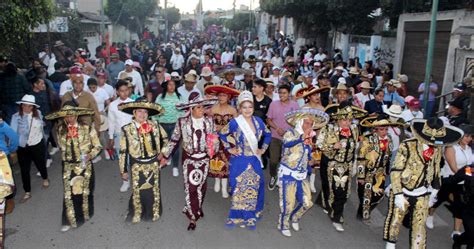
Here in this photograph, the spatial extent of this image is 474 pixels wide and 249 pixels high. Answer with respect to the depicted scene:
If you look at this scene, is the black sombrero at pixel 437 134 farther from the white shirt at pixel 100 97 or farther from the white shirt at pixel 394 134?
the white shirt at pixel 100 97

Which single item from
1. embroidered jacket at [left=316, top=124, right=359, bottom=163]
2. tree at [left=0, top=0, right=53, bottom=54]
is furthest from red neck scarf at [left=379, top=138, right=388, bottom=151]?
tree at [left=0, top=0, right=53, bottom=54]

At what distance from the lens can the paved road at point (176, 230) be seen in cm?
562

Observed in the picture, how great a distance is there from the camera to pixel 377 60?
17266 mm

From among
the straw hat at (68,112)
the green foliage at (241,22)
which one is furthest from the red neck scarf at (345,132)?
the green foliage at (241,22)

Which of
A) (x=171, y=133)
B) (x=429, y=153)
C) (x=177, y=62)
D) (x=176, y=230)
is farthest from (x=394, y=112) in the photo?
(x=177, y=62)

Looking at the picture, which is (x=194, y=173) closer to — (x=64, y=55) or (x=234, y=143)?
(x=234, y=143)

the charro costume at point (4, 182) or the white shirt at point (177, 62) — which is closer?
the charro costume at point (4, 182)

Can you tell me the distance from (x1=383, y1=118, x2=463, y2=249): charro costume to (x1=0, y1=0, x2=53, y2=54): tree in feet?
21.9

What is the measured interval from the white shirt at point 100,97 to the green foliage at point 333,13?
41.5 feet

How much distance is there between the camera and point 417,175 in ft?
16.5

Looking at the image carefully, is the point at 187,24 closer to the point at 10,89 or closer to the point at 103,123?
the point at 10,89

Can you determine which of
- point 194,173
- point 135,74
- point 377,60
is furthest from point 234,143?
point 377,60

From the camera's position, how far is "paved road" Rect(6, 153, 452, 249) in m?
5.62

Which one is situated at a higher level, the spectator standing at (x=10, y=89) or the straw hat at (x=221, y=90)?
→ the straw hat at (x=221, y=90)
